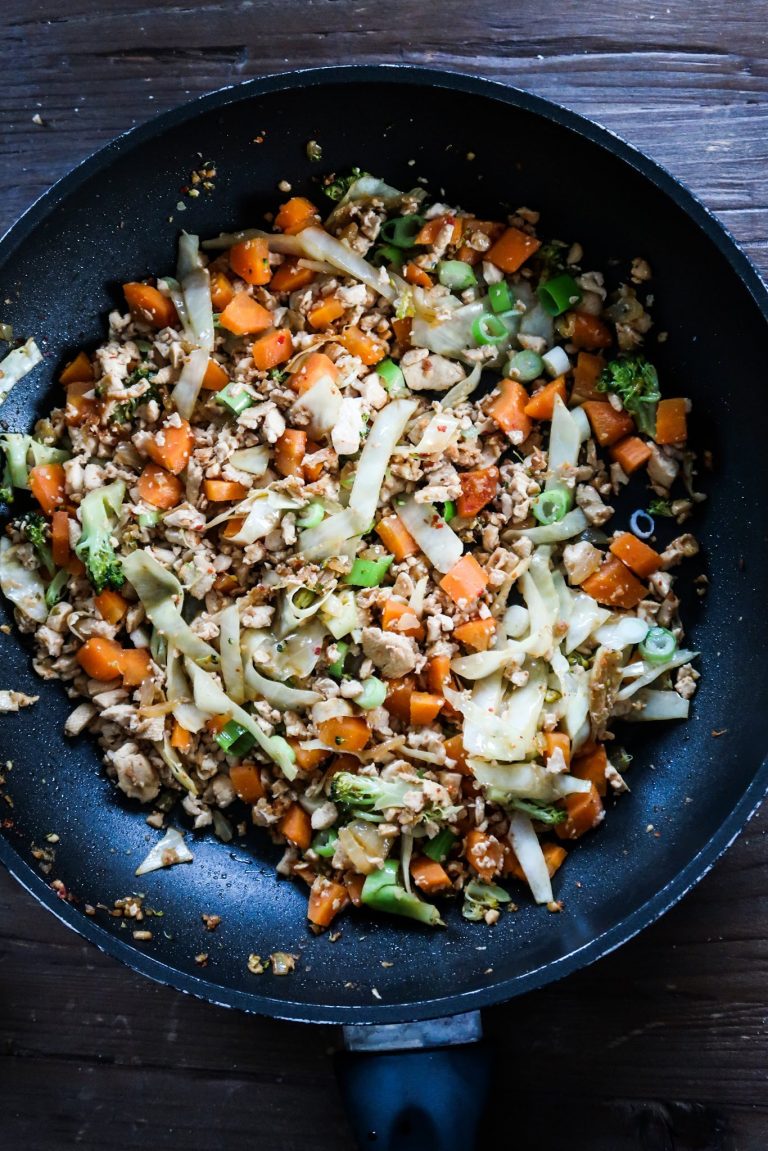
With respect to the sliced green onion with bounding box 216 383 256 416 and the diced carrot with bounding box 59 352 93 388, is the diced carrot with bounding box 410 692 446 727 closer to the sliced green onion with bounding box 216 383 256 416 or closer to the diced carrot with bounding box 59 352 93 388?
the sliced green onion with bounding box 216 383 256 416

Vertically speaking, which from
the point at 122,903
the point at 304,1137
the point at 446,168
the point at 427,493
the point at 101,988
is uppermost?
the point at 446,168

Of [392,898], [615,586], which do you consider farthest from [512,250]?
[392,898]

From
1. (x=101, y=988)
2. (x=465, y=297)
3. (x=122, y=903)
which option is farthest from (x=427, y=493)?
(x=101, y=988)

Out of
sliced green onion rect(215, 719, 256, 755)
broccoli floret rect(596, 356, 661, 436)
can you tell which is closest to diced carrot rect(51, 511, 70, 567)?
sliced green onion rect(215, 719, 256, 755)

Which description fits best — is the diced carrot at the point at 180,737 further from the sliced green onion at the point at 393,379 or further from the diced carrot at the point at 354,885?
the sliced green onion at the point at 393,379

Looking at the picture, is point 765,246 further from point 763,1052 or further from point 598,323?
point 763,1052
